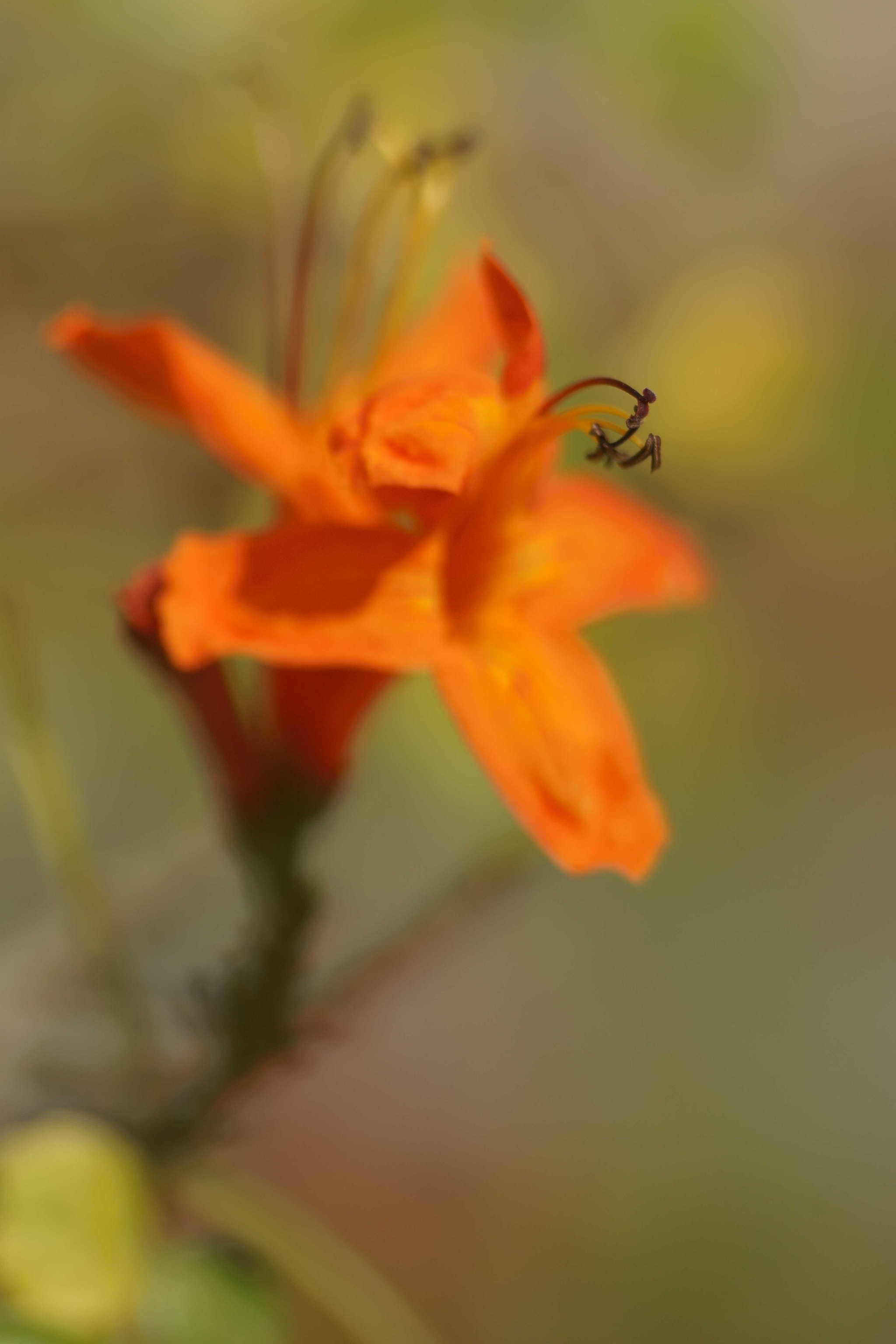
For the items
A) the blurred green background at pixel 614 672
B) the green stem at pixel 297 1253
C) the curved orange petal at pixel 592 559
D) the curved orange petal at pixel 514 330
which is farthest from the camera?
the blurred green background at pixel 614 672

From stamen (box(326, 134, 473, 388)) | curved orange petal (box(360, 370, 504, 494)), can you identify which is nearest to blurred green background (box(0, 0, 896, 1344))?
stamen (box(326, 134, 473, 388))

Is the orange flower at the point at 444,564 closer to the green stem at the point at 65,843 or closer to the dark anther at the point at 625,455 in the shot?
the dark anther at the point at 625,455

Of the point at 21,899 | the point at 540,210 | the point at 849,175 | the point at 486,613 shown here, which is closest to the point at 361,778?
the point at 21,899

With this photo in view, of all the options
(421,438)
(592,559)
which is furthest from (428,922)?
(421,438)

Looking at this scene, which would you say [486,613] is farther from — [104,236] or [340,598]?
[104,236]

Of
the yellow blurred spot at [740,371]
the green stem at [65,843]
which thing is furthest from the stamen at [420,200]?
the yellow blurred spot at [740,371]
